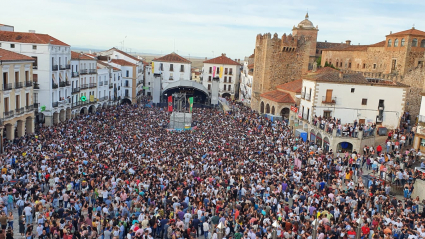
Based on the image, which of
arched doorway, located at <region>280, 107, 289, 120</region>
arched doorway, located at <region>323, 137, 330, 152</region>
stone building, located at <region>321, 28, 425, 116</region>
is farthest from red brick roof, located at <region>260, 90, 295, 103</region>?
arched doorway, located at <region>323, 137, 330, 152</region>

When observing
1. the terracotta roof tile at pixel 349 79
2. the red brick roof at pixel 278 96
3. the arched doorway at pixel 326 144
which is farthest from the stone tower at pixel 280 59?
the arched doorway at pixel 326 144

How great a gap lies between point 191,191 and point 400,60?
33904 mm

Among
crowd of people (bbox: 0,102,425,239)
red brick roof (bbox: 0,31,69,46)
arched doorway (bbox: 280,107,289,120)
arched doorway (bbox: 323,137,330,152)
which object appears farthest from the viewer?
arched doorway (bbox: 280,107,289,120)

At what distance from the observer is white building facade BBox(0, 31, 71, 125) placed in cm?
3604

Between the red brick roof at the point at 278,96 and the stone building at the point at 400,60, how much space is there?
9406mm

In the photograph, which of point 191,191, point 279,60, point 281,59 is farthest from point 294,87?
point 191,191

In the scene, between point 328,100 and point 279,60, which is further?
point 279,60

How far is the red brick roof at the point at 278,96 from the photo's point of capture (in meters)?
41.4

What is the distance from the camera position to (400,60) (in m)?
41.8

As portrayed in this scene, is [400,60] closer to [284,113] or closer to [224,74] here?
[284,113]

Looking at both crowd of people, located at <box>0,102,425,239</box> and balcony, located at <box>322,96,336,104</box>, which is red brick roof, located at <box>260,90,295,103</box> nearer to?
balcony, located at <box>322,96,336,104</box>

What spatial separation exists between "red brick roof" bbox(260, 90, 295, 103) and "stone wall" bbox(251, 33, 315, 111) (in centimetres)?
280

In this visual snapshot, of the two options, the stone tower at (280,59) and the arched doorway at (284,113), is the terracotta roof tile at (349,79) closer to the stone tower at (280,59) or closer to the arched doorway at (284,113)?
the arched doorway at (284,113)

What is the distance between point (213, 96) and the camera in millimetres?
56812
